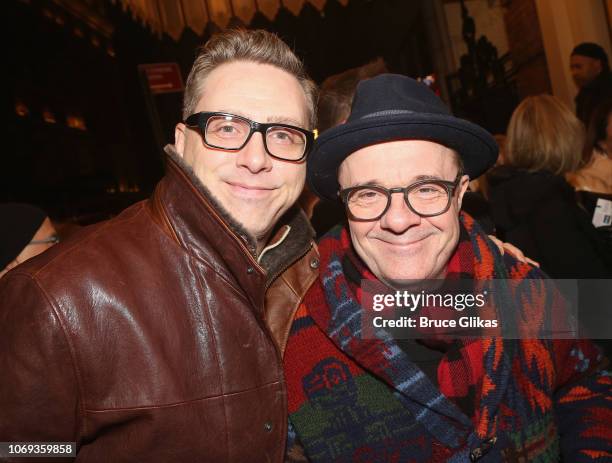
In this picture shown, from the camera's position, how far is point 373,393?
159cm

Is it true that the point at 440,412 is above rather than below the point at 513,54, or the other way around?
below

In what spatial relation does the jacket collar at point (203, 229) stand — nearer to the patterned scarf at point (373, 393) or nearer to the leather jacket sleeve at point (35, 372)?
the patterned scarf at point (373, 393)

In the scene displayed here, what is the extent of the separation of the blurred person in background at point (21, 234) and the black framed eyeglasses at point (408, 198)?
179 cm

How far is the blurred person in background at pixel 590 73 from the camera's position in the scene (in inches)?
175

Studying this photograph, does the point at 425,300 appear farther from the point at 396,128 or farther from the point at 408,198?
the point at 396,128

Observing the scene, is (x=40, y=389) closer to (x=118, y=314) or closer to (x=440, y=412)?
(x=118, y=314)

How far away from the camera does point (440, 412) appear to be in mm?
1510

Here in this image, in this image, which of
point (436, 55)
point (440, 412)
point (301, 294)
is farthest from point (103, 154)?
point (436, 55)

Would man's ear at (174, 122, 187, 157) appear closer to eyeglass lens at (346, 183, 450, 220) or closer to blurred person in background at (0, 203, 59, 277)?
eyeglass lens at (346, 183, 450, 220)

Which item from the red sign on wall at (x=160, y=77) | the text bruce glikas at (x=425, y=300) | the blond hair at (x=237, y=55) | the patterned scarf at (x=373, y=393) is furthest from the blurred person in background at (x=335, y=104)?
the red sign on wall at (x=160, y=77)

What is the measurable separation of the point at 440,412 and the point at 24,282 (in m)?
1.33

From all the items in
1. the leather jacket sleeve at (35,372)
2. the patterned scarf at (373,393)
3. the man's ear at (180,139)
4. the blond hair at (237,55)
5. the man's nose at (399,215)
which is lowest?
the patterned scarf at (373,393)

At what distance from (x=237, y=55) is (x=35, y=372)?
1.22 metres

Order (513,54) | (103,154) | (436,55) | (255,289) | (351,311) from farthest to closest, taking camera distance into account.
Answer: (436,55) < (513,54) < (103,154) < (351,311) < (255,289)
